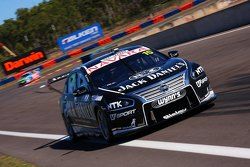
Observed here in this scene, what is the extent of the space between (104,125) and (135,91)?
95cm

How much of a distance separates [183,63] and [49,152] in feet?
10.8

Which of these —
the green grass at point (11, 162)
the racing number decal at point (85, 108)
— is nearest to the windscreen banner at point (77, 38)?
the green grass at point (11, 162)

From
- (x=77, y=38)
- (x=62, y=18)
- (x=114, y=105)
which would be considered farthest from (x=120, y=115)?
(x=62, y=18)

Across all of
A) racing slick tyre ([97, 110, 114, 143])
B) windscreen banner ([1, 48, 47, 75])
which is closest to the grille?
racing slick tyre ([97, 110, 114, 143])

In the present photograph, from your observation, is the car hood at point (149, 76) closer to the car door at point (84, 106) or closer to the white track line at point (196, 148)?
the car door at point (84, 106)

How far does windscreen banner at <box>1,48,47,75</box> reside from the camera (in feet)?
181

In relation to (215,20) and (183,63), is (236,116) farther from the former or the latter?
(215,20)

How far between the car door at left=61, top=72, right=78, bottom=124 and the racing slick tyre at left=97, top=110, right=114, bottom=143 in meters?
1.58

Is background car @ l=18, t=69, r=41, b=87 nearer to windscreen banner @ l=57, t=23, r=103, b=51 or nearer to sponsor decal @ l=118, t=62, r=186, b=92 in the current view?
windscreen banner @ l=57, t=23, r=103, b=51

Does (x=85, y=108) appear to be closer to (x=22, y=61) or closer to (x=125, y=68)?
(x=125, y=68)

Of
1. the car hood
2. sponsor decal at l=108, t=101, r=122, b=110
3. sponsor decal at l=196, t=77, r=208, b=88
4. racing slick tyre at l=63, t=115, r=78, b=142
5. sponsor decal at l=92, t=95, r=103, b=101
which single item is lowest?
racing slick tyre at l=63, t=115, r=78, b=142

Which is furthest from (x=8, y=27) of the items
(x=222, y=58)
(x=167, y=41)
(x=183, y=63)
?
(x=183, y=63)

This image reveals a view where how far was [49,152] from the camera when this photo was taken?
40.1 feet

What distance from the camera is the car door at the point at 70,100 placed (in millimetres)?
12289
